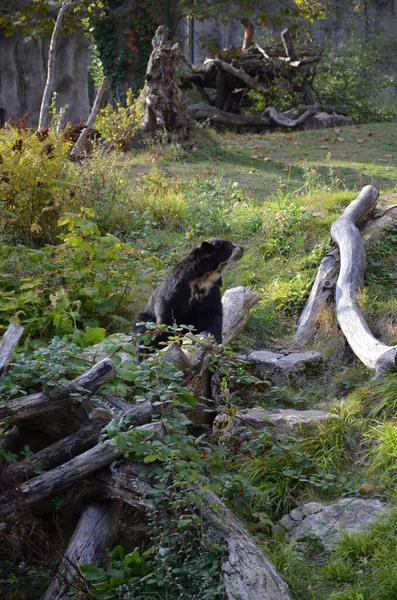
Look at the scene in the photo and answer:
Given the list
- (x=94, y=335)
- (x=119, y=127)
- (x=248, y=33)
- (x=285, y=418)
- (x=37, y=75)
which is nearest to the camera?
(x=285, y=418)

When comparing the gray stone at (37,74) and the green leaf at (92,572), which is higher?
the green leaf at (92,572)

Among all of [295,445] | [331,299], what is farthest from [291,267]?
[295,445]

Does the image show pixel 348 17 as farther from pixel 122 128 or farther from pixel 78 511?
pixel 78 511

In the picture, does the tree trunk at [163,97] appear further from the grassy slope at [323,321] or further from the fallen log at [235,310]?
the fallen log at [235,310]

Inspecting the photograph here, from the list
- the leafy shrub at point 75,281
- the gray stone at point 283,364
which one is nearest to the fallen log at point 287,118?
the leafy shrub at point 75,281

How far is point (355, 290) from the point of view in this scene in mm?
7418

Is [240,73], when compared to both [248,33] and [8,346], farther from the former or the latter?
[8,346]

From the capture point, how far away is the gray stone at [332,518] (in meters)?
4.40

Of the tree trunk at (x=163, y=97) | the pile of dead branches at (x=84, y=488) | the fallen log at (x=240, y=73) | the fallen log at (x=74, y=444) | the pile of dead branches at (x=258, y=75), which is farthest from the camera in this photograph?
the fallen log at (x=240, y=73)

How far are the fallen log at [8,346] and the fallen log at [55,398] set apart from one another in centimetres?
27

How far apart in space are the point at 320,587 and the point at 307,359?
2865 mm

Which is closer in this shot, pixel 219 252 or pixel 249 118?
pixel 219 252

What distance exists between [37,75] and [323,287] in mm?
20619

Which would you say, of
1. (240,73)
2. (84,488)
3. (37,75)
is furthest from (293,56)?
(84,488)
